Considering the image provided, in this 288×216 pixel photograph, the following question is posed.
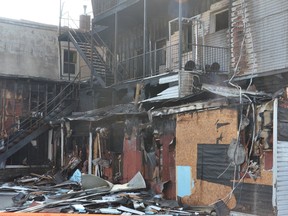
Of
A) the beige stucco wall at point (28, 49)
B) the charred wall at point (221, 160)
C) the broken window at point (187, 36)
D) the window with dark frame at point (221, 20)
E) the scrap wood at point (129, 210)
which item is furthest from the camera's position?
the beige stucco wall at point (28, 49)

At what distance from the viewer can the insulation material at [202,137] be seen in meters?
10.8

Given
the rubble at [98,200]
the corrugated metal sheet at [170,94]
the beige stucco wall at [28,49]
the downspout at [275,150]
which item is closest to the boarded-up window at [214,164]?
the rubble at [98,200]

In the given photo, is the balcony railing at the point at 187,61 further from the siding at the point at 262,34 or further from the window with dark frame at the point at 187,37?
the siding at the point at 262,34

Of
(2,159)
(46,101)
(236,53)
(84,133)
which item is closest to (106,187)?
(84,133)

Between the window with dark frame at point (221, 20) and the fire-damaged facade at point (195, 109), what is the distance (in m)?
0.04

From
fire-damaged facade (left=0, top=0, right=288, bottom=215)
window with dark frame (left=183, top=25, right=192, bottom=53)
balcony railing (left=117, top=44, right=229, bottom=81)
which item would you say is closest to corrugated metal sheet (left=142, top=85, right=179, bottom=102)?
fire-damaged facade (left=0, top=0, right=288, bottom=215)

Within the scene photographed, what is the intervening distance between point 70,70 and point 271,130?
19.5 metres

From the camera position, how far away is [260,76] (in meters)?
14.1

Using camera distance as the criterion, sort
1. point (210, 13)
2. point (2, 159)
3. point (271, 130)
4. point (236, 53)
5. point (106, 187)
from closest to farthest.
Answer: point (271, 130) → point (106, 187) → point (236, 53) → point (210, 13) → point (2, 159)

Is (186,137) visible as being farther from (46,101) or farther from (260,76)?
(46,101)

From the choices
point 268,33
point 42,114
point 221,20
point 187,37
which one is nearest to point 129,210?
point 268,33

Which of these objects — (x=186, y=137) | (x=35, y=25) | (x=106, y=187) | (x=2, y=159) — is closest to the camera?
(x=186, y=137)

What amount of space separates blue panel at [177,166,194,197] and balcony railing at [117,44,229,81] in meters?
4.78

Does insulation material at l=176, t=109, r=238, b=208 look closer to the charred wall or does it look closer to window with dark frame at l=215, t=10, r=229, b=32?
the charred wall
